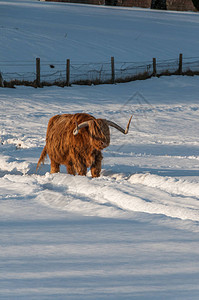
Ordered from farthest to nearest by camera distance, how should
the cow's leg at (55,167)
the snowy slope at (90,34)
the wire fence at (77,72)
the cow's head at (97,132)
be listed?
A: the snowy slope at (90,34), the wire fence at (77,72), the cow's leg at (55,167), the cow's head at (97,132)

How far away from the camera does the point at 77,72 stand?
20406 mm

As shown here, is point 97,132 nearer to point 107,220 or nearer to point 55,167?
point 55,167

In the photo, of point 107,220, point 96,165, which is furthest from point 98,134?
point 107,220

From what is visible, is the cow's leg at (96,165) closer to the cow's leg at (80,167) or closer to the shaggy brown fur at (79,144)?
the shaggy brown fur at (79,144)

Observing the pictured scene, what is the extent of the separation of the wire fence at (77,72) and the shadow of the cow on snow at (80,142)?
11.9 m

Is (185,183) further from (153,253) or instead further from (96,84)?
(96,84)

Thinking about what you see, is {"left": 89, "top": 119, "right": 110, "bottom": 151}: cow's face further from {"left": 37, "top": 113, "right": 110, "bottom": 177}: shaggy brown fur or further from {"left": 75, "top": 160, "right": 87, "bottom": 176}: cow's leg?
{"left": 75, "top": 160, "right": 87, "bottom": 176}: cow's leg

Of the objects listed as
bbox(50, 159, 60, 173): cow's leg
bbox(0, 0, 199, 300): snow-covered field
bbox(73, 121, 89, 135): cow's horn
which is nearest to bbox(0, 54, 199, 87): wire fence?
bbox(0, 0, 199, 300): snow-covered field

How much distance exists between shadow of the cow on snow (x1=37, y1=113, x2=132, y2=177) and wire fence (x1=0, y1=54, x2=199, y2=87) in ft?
39.0

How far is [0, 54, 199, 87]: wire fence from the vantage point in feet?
61.0

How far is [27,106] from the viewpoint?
14891 mm

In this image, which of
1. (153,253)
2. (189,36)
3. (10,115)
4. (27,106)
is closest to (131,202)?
(153,253)

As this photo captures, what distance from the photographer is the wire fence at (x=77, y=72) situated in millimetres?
18578

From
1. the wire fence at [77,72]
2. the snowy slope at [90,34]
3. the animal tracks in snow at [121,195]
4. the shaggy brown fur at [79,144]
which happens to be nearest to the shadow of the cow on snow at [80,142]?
the shaggy brown fur at [79,144]
